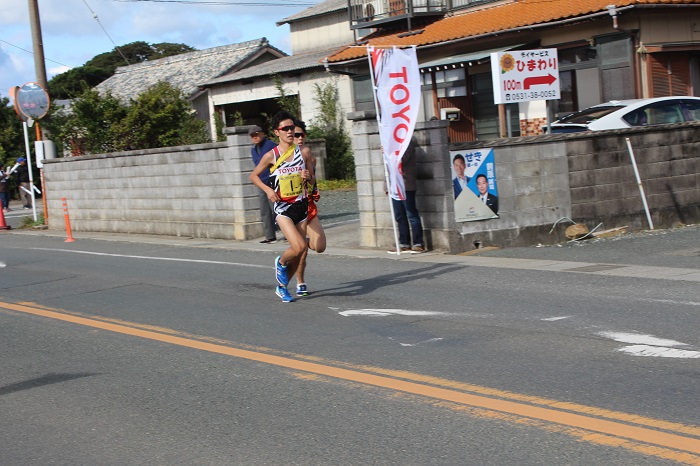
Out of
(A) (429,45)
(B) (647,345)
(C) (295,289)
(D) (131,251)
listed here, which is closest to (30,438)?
(B) (647,345)

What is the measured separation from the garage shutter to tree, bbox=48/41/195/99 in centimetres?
5607

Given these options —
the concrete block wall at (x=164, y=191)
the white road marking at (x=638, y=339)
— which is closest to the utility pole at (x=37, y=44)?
the concrete block wall at (x=164, y=191)

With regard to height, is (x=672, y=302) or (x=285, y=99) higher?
(x=285, y=99)

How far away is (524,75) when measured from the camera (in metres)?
14.0

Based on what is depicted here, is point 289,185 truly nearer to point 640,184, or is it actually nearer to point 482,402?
point 482,402

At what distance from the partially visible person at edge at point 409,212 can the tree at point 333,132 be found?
16.5 m

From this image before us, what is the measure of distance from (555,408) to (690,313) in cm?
313

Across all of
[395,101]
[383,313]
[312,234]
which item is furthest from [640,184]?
[383,313]

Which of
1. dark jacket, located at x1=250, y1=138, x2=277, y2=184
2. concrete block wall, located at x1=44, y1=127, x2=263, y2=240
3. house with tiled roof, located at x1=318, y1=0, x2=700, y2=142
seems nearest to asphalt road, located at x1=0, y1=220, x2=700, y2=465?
dark jacket, located at x1=250, y1=138, x2=277, y2=184

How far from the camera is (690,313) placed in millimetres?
7926

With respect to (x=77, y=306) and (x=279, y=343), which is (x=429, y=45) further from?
(x=279, y=343)

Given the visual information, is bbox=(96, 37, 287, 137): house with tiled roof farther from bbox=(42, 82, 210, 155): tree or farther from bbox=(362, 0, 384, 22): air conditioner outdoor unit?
bbox=(42, 82, 210, 155): tree

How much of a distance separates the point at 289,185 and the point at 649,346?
13.4ft

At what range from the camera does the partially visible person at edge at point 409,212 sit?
13.1 meters
